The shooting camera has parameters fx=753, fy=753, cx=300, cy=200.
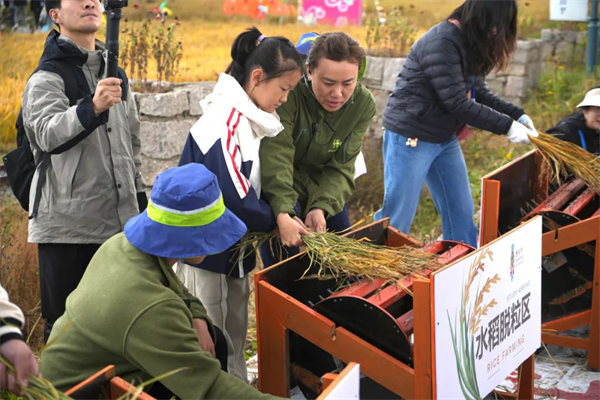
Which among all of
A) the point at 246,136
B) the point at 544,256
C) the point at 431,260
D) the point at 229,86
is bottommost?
the point at 544,256

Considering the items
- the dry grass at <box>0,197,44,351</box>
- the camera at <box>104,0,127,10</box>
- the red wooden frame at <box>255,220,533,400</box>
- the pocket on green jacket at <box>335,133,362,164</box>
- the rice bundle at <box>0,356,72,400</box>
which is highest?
the camera at <box>104,0,127,10</box>

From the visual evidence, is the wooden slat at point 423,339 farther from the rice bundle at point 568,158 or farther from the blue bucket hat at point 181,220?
the rice bundle at point 568,158

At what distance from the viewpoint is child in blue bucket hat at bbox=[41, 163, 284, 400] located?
227cm

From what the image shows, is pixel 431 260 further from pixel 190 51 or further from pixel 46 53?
pixel 190 51

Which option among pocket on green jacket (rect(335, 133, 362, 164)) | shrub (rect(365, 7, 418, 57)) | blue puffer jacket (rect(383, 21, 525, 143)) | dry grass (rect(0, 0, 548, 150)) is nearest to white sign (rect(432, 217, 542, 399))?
pocket on green jacket (rect(335, 133, 362, 164))

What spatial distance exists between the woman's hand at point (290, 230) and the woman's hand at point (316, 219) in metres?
0.20

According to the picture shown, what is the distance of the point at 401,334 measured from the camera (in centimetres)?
269

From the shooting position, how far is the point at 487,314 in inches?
114

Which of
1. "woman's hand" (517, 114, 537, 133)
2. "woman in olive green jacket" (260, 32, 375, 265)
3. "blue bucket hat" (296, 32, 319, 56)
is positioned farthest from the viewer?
"woman's hand" (517, 114, 537, 133)

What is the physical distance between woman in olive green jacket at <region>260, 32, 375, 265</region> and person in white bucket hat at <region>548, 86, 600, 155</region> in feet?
5.64

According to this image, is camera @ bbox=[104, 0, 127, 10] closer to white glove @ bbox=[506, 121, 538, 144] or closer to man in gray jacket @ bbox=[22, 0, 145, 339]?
man in gray jacket @ bbox=[22, 0, 145, 339]

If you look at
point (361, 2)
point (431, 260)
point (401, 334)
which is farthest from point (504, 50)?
point (361, 2)

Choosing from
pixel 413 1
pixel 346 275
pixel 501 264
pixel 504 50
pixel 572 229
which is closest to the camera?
pixel 501 264

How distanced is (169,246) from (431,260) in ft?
4.01
